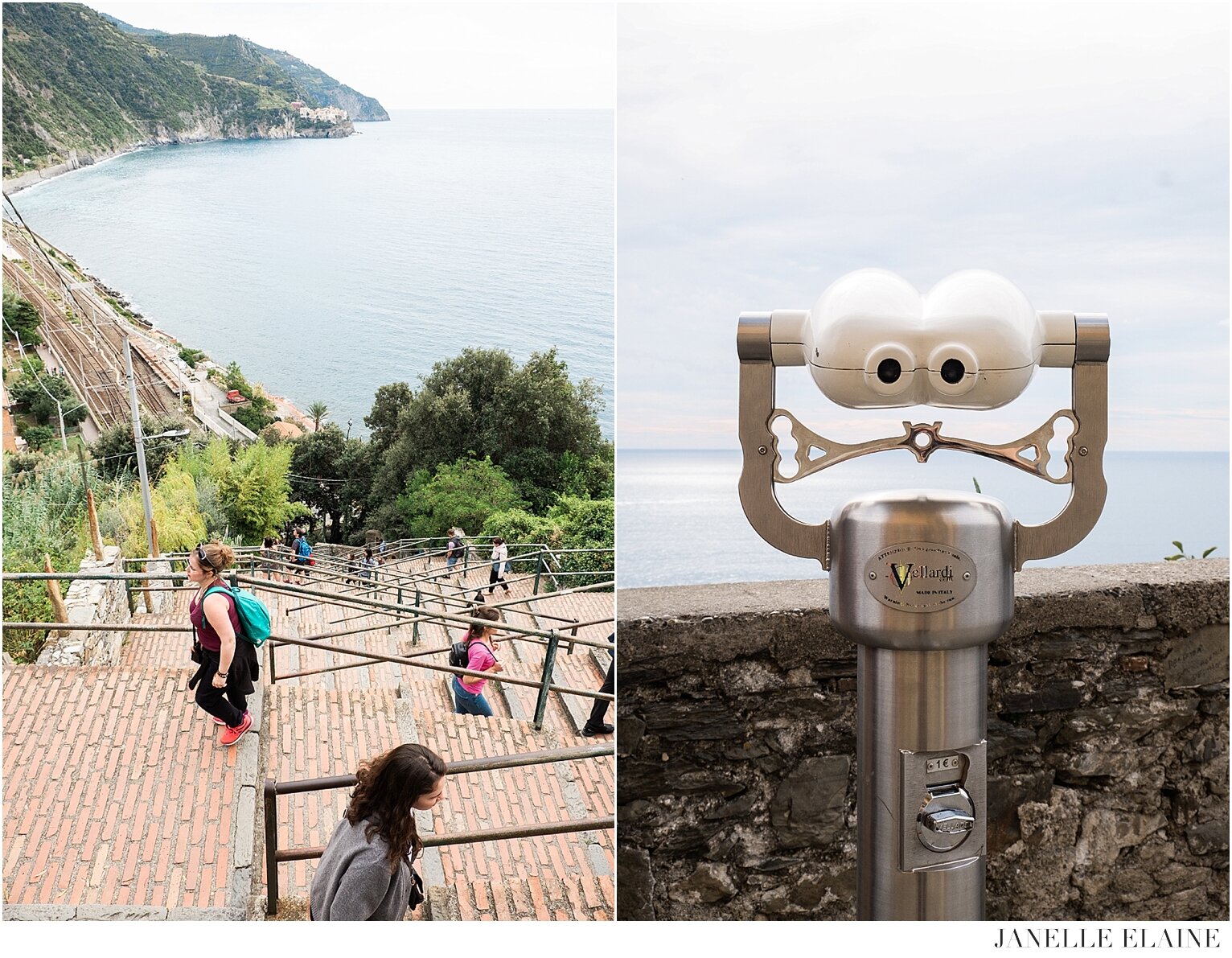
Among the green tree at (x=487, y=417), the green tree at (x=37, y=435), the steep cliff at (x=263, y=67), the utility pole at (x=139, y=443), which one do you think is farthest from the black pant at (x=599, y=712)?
the steep cliff at (x=263, y=67)

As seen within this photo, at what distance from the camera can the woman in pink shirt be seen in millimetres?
2121

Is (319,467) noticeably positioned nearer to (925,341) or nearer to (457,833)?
(457,833)

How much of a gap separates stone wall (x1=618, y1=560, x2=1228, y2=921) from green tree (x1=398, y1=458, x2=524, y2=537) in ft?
1.88

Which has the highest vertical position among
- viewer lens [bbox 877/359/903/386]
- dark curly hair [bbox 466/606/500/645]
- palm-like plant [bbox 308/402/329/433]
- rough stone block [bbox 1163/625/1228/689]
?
viewer lens [bbox 877/359/903/386]

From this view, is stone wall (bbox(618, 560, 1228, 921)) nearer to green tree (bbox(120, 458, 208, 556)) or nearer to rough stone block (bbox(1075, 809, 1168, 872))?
rough stone block (bbox(1075, 809, 1168, 872))

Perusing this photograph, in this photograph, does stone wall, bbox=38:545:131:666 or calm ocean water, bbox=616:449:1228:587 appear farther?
stone wall, bbox=38:545:131:666

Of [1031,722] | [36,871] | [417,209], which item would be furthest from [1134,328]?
[36,871]

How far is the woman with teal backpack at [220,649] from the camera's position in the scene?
1897mm

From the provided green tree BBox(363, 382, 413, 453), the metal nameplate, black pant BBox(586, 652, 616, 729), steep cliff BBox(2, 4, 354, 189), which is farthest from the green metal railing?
the metal nameplate

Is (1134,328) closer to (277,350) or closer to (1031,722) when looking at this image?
(1031,722)

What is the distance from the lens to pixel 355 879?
1.34 metres

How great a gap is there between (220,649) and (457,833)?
0.65 meters

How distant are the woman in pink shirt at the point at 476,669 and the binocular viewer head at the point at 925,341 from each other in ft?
4.28

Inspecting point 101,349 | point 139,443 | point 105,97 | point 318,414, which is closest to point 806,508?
point 318,414
